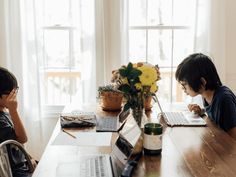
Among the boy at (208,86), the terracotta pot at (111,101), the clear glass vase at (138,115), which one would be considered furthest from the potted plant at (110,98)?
the clear glass vase at (138,115)

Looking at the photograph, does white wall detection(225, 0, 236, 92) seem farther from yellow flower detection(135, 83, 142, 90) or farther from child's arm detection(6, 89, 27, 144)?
child's arm detection(6, 89, 27, 144)

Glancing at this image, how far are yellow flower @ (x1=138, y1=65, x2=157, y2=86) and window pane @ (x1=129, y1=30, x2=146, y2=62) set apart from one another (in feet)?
5.74

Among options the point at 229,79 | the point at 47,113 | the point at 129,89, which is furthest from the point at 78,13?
the point at 129,89

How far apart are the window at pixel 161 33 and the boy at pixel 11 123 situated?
1511mm

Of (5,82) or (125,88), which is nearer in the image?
(125,88)

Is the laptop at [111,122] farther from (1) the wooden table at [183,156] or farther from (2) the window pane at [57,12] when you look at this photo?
(2) the window pane at [57,12]

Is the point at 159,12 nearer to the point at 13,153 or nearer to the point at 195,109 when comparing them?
the point at 195,109

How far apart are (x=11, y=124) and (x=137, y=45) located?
5.53 ft

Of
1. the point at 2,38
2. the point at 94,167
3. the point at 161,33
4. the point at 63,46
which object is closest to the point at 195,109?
the point at 94,167

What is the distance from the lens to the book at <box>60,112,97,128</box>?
2.18 m

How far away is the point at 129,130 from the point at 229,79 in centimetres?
206

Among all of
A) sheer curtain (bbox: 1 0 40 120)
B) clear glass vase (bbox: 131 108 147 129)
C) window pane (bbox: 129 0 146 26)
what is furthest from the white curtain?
clear glass vase (bbox: 131 108 147 129)

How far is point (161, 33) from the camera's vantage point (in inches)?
140

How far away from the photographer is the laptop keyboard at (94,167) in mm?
1451
